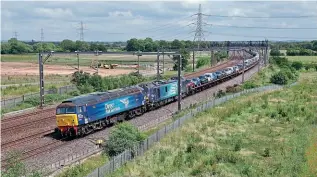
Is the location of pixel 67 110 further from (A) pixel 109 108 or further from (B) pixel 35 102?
(B) pixel 35 102

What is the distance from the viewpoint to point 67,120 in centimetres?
3553

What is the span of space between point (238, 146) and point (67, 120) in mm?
14811

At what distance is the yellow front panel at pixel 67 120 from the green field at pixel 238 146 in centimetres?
Answer: 772

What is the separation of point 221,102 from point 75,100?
80.5 feet

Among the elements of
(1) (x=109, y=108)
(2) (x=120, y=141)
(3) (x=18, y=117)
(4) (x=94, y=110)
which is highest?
(4) (x=94, y=110)

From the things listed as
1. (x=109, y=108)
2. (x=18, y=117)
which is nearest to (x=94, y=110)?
(x=109, y=108)

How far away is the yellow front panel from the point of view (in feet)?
116

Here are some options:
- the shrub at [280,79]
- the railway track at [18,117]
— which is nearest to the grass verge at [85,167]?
the railway track at [18,117]

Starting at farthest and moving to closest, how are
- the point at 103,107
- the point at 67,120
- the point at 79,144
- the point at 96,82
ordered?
the point at 96,82 → the point at 103,107 → the point at 67,120 → the point at 79,144

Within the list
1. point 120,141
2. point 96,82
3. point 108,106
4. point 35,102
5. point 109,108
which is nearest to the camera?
point 120,141

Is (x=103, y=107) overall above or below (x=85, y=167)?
above

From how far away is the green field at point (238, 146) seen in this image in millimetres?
28438

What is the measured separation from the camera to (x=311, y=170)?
30031mm

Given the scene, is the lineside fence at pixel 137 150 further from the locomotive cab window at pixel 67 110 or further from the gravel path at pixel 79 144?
the locomotive cab window at pixel 67 110
